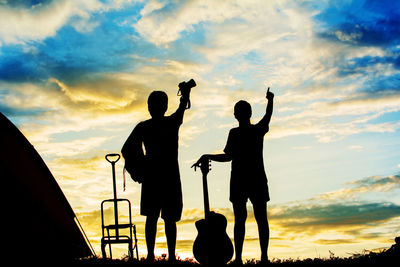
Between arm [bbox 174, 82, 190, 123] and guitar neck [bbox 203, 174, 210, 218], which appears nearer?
arm [bbox 174, 82, 190, 123]

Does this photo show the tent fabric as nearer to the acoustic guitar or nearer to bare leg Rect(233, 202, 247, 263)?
the acoustic guitar

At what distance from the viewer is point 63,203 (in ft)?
32.8

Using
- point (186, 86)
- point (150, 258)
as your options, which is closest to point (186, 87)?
point (186, 86)

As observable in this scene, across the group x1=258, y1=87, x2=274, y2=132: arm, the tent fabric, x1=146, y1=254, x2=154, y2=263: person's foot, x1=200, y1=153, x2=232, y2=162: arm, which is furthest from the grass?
the tent fabric

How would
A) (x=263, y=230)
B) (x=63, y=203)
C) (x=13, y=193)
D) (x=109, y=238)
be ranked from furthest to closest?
(x=63, y=203) < (x=13, y=193) < (x=109, y=238) < (x=263, y=230)

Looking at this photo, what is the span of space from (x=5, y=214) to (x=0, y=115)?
214 centimetres

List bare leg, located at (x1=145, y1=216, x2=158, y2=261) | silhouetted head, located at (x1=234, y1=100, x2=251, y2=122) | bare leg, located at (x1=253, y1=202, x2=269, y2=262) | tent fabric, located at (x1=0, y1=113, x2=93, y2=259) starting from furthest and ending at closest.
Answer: tent fabric, located at (x1=0, y1=113, x2=93, y2=259) → silhouetted head, located at (x1=234, y1=100, x2=251, y2=122) → bare leg, located at (x1=253, y1=202, x2=269, y2=262) → bare leg, located at (x1=145, y1=216, x2=158, y2=261)

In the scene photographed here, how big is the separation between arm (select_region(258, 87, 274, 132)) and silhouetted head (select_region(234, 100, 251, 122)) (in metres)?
0.23

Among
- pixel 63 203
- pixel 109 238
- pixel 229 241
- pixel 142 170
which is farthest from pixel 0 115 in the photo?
pixel 229 241

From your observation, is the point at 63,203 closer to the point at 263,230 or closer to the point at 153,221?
the point at 153,221

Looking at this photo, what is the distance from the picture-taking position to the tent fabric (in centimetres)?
855

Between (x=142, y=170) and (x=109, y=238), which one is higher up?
(x=142, y=170)

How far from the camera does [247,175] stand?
6.37m

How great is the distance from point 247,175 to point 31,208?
508cm
